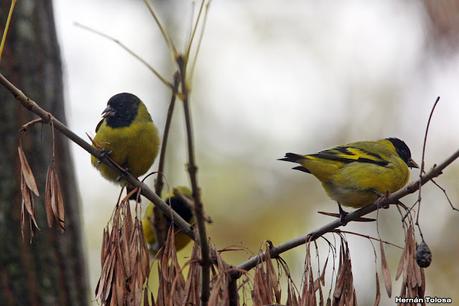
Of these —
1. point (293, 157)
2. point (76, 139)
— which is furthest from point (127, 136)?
point (76, 139)

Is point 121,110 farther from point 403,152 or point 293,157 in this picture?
point 403,152

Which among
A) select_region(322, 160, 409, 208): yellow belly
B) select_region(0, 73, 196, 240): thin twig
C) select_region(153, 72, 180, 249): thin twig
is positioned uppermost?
select_region(322, 160, 409, 208): yellow belly

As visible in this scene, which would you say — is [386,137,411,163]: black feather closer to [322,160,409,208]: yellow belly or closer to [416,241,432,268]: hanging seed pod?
[322,160,409,208]: yellow belly

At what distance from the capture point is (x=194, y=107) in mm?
11492

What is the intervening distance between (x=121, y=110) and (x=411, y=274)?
2.42m

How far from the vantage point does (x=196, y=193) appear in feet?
6.71

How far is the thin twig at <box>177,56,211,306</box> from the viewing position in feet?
5.83

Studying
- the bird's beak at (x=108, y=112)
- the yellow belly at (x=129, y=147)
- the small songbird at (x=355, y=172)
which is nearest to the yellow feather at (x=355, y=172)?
the small songbird at (x=355, y=172)

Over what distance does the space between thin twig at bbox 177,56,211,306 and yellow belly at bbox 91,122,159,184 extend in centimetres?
177

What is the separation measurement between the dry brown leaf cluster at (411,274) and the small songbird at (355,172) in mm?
1287

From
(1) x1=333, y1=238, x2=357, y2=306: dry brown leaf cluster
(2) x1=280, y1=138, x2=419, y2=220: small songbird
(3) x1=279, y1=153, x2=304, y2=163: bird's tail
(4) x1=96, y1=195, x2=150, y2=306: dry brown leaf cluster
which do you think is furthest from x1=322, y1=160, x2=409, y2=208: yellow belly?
(4) x1=96, y1=195, x2=150, y2=306: dry brown leaf cluster

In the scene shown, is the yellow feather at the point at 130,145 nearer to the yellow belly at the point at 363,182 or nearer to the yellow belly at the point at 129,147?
the yellow belly at the point at 129,147

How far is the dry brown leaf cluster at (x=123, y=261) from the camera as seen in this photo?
8.50 feet

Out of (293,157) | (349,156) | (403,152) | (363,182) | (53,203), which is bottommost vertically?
(53,203)
